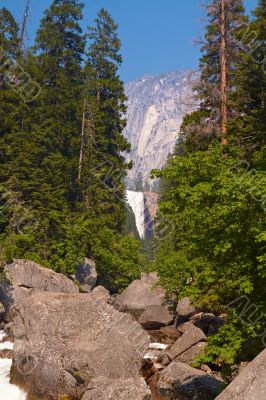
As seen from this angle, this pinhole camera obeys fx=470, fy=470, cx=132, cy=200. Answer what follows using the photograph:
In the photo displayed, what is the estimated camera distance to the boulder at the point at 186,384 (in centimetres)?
1395

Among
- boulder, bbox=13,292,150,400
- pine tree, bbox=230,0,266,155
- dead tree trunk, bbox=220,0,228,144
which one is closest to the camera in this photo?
boulder, bbox=13,292,150,400

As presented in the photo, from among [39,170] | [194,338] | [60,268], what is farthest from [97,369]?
[39,170]

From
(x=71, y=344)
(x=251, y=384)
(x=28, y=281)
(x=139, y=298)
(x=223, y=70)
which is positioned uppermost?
(x=223, y=70)

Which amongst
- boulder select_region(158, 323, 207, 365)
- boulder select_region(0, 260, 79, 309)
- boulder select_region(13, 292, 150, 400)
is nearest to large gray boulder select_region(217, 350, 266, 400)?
boulder select_region(13, 292, 150, 400)

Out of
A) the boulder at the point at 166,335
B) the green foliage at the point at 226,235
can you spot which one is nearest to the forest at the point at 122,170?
the green foliage at the point at 226,235

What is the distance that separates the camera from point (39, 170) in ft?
135

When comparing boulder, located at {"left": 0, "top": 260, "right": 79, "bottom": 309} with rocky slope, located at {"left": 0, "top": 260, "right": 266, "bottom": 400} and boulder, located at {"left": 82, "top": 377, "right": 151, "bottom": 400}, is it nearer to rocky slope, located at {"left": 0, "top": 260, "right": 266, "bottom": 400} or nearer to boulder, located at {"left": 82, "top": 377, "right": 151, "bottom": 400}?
rocky slope, located at {"left": 0, "top": 260, "right": 266, "bottom": 400}

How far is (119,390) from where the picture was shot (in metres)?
12.7

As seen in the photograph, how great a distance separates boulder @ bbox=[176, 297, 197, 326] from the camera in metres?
26.1

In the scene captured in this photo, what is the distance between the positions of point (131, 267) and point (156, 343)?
69.8 feet

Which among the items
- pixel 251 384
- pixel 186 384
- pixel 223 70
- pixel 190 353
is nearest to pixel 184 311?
pixel 190 353

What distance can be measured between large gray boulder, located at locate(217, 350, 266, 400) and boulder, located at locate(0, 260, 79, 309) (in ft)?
72.6

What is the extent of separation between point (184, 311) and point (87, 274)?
1606 centimetres

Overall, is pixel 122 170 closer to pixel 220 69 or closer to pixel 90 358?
pixel 220 69
